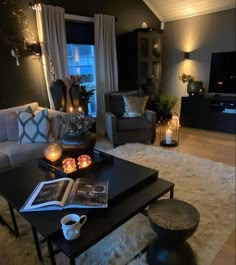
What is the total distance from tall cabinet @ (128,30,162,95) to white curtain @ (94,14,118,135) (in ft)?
1.36

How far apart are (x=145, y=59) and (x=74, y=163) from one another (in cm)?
335

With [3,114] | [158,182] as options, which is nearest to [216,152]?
[158,182]

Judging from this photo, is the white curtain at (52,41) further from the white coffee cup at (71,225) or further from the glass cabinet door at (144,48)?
the white coffee cup at (71,225)

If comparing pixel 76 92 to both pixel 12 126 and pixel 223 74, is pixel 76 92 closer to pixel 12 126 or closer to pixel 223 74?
pixel 12 126

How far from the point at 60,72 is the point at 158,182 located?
2.67 meters

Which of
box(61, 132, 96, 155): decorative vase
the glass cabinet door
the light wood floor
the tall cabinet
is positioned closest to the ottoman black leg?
Result: box(61, 132, 96, 155): decorative vase

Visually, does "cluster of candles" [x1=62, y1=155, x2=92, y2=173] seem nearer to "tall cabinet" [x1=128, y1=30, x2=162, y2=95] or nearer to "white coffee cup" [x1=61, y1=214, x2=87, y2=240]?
"white coffee cup" [x1=61, y1=214, x2=87, y2=240]

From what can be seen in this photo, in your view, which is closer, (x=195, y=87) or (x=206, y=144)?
(x=206, y=144)

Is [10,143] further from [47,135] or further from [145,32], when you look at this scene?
[145,32]

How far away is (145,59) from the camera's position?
176 inches

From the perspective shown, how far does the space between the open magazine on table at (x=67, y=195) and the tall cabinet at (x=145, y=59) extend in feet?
10.0

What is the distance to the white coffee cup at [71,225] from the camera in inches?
43.0

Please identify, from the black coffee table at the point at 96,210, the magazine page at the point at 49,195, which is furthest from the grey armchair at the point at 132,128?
the magazine page at the point at 49,195

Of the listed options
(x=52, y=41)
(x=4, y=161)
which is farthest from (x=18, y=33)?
(x=4, y=161)
